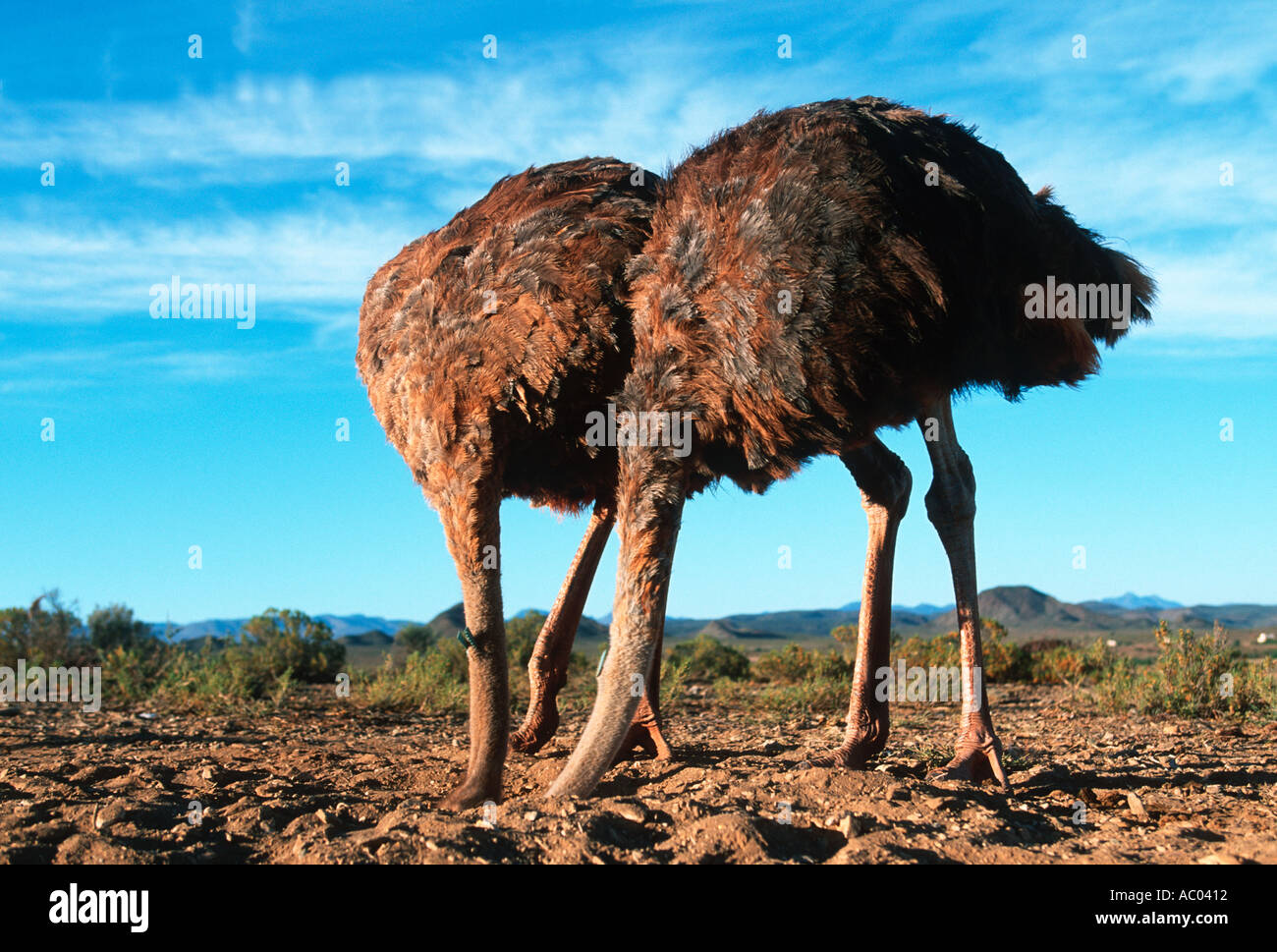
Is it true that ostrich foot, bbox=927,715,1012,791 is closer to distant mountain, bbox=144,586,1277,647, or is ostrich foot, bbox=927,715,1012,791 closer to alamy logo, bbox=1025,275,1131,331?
alamy logo, bbox=1025,275,1131,331

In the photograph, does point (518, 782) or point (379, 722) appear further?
point (379, 722)

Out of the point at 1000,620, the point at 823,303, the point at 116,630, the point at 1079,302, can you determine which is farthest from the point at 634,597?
the point at 1000,620

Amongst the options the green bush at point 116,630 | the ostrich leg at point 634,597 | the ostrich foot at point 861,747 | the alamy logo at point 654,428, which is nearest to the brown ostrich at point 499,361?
the alamy logo at point 654,428

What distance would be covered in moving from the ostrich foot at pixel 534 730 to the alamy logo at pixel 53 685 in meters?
6.02

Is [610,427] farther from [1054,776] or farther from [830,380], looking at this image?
[1054,776]

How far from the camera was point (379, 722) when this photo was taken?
10602 millimetres

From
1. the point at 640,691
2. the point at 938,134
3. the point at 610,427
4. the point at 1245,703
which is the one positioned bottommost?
the point at 1245,703

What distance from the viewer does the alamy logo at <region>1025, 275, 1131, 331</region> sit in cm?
533

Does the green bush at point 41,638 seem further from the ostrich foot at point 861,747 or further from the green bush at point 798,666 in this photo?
the ostrich foot at point 861,747

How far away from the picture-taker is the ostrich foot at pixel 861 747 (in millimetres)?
6352

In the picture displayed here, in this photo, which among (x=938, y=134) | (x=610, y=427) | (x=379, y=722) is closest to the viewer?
(x=938, y=134)
